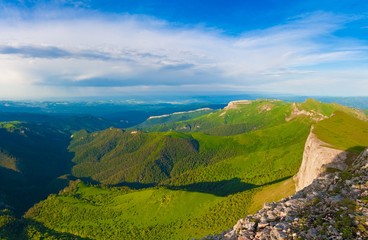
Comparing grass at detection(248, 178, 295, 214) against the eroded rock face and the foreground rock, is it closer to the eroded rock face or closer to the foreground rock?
the eroded rock face

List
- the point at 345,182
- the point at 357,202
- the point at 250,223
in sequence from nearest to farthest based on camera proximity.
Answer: the point at 357,202, the point at 250,223, the point at 345,182

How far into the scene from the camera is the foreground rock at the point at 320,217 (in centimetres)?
2978

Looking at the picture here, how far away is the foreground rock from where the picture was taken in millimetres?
29781

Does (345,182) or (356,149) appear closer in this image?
(345,182)

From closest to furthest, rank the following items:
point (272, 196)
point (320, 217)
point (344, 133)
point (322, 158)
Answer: point (320, 217) < point (322, 158) < point (344, 133) < point (272, 196)

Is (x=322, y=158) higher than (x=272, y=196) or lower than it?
higher

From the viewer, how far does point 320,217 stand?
32625mm

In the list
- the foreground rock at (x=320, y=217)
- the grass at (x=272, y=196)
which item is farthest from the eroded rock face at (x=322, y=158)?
the foreground rock at (x=320, y=217)

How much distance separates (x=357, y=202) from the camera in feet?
110

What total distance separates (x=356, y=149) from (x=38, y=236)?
182 metres

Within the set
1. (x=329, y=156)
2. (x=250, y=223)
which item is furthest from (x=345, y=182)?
(x=329, y=156)

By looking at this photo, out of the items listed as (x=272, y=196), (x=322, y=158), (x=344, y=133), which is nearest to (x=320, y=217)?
(x=322, y=158)

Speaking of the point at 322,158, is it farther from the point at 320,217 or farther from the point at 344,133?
the point at 320,217

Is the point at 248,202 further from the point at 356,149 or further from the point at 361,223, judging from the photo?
the point at 361,223
